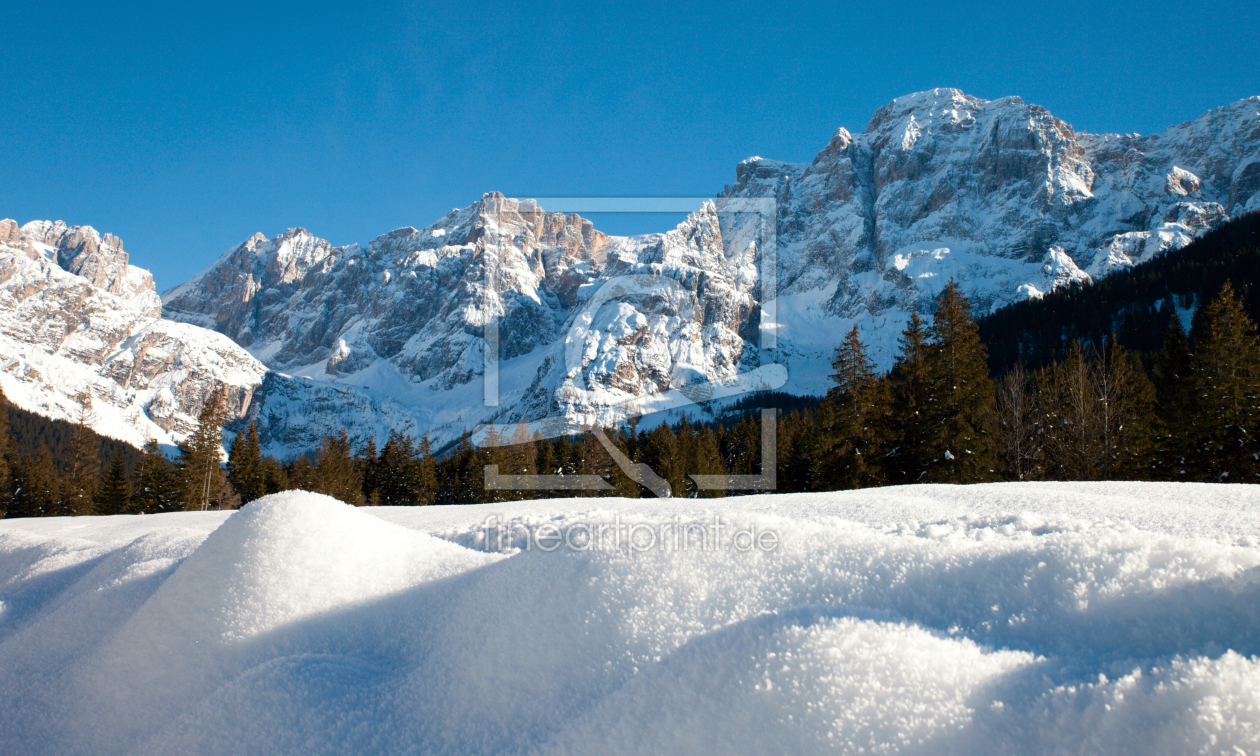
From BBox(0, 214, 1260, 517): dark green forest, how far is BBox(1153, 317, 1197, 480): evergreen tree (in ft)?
0.17

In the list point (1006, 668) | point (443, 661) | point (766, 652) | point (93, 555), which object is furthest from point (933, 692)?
point (93, 555)

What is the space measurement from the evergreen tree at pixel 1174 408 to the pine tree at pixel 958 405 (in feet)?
21.6

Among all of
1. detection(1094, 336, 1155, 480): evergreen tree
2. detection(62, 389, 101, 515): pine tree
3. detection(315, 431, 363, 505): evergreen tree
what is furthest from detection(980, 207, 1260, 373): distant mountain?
detection(62, 389, 101, 515): pine tree

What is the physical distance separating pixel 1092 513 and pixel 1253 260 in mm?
102653

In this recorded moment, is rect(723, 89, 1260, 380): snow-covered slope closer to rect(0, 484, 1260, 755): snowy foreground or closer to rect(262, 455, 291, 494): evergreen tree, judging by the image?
rect(262, 455, 291, 494): evergreen tree

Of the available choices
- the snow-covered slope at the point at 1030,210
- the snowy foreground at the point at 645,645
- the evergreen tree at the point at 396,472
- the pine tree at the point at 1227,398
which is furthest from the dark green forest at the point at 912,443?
the snow-covered slope at the point at 1030,210

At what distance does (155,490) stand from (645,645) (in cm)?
4042

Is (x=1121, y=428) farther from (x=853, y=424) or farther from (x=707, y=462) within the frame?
(x=707, y=462)

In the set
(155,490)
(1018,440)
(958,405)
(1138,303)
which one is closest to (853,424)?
(958,405)

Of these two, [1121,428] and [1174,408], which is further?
[1174,408]

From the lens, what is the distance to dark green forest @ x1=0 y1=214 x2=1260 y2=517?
18.2 metres

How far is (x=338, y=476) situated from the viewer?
38.1 metres

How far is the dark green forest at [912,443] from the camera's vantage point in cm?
1823

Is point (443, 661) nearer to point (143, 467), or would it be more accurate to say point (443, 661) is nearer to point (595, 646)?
point (595, 646)
